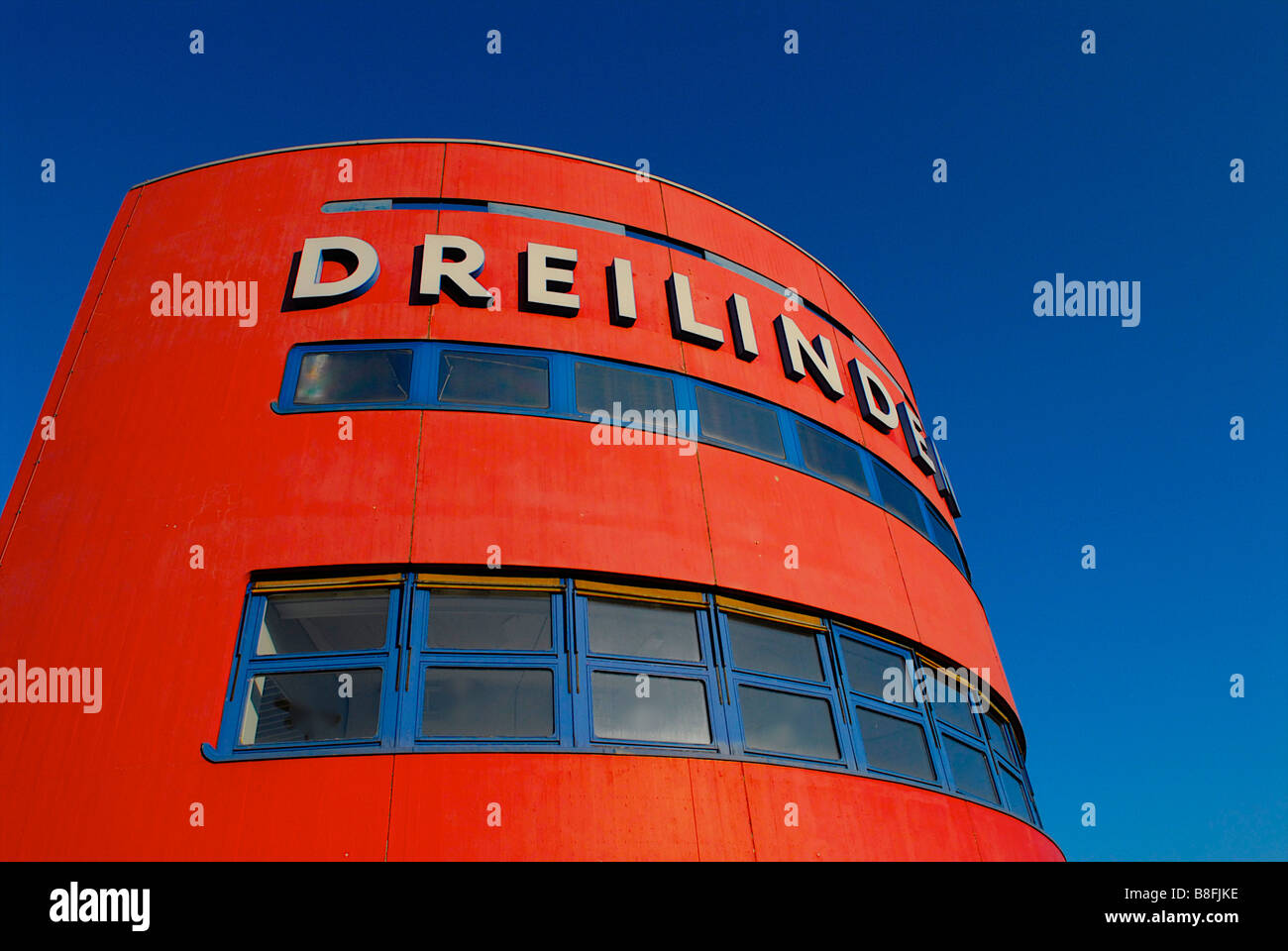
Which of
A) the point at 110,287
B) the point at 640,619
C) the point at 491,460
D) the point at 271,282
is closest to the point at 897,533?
the point at 640,619

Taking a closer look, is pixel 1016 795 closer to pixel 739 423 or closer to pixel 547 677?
pixel 739 423

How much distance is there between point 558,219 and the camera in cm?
1145

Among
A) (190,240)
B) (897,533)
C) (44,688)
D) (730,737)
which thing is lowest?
(730,737)

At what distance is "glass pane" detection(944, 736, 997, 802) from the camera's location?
10125mm

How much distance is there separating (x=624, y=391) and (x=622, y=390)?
3cm

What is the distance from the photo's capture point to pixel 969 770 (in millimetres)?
10438

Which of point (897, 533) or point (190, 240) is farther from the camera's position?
point (897, 533)

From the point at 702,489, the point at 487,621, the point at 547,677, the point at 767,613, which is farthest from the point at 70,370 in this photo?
the point at 767,613

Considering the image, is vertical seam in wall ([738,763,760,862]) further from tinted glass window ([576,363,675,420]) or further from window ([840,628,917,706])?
tinted glass window ([576,363,675,420])

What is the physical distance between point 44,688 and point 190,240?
5.85 m

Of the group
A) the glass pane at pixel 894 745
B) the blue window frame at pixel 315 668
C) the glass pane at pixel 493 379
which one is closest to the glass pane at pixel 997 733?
the glass pane at pixel 894 745

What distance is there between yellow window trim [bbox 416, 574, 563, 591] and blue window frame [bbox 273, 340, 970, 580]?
197cm
